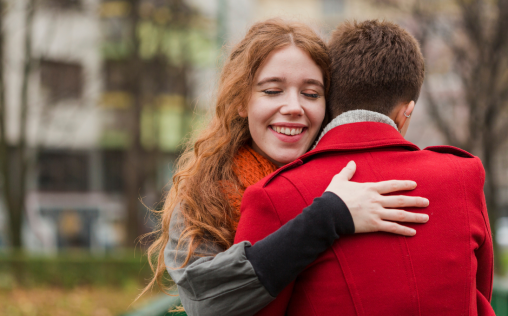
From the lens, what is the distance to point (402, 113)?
6.32 feet

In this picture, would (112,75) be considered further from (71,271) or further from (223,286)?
(223,286)

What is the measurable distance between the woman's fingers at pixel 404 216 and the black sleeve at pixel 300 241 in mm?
115

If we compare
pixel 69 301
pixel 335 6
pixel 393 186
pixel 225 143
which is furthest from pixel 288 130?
pixel 335 6

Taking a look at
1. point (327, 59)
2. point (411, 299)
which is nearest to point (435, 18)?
point (327, 59)

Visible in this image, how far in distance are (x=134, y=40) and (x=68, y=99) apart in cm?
256

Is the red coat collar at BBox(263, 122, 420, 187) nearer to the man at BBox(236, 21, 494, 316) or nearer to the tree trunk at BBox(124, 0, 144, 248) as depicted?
the man at BBox(236, 21, 494, 316)

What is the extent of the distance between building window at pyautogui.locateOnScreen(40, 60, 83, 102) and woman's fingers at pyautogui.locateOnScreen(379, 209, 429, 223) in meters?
12.8

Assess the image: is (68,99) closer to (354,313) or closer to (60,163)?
(60,163)

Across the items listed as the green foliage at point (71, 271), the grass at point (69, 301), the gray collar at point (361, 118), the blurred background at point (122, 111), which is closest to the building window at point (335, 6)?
the blurred background at point (122, 111)

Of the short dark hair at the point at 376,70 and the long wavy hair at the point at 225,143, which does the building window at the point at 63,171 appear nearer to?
the long wavy hair at the point at 225,143

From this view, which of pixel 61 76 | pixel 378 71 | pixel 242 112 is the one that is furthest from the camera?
pixel 61 76

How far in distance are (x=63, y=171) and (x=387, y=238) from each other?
2037cm

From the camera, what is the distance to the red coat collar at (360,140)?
175cm

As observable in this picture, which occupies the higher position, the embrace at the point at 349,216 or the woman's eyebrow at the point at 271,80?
the woman's eyebrow at the point at 271,80
